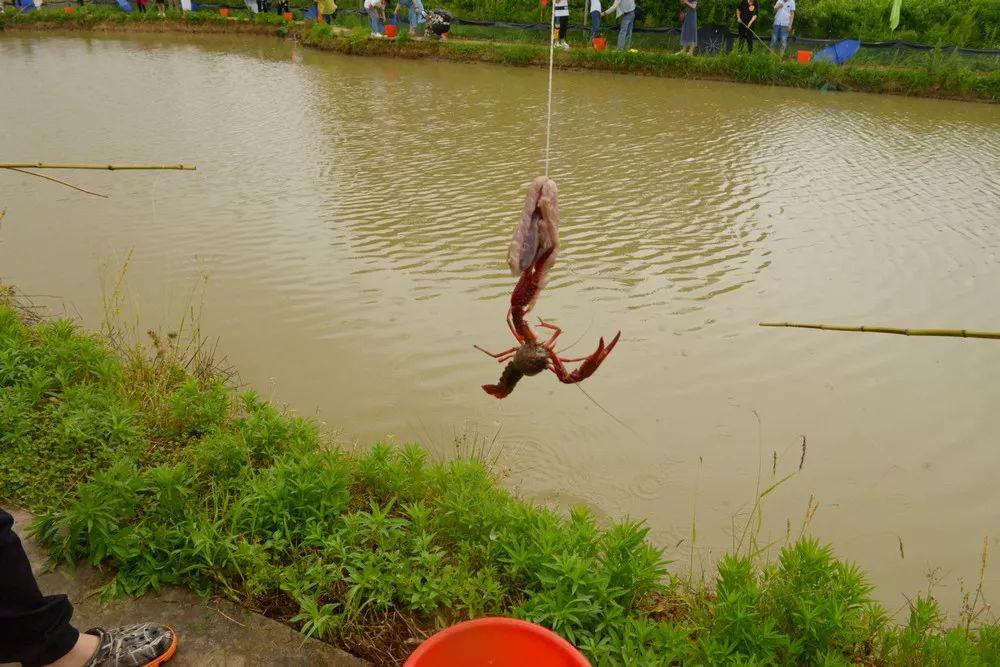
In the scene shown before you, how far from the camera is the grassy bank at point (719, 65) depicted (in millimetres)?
15195

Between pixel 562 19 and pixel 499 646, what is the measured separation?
17591 mm

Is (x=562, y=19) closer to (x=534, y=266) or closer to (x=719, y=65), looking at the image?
(x=719, y=65)

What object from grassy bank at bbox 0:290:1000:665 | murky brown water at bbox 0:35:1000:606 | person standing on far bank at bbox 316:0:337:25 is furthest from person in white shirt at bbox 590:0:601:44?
grassy bank at bbox 0:290:1000:665

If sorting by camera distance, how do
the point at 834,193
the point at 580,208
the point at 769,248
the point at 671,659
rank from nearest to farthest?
1. the point at 671,659
2. the point at 769,248
3. the point at 580,208
4. the point at 834,193

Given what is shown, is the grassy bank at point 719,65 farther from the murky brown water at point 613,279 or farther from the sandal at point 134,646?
the sandal at point 134,646

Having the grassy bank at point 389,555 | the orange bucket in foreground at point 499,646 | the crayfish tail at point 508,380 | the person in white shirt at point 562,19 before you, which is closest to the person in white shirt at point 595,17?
the person in white shirt at point 562,19

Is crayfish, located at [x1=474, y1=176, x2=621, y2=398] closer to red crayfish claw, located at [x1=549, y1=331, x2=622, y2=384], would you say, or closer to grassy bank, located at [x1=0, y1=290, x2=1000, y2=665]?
red crayfish claw, located at [x1=549, y1=331, x2=622, y2=384]

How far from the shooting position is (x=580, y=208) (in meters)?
7.90

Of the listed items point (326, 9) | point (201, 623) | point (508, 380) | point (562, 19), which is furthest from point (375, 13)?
point (201, 623)

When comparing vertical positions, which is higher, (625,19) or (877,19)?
(877,19)

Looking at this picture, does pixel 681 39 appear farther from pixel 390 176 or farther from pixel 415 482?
pixel 415 482

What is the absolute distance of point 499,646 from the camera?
2250 millimetres

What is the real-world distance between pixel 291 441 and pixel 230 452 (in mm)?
306

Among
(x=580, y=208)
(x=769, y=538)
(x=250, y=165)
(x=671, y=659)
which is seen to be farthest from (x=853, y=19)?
(x=671, y=659)
